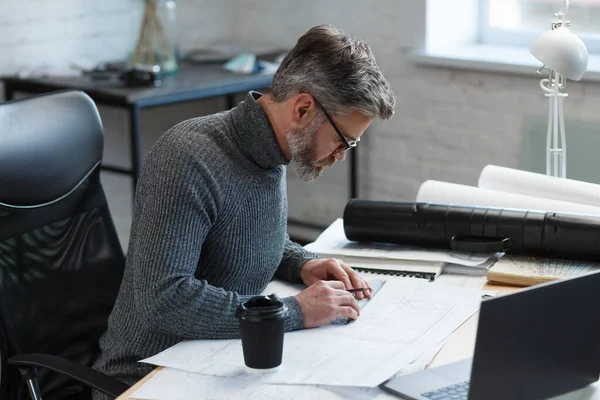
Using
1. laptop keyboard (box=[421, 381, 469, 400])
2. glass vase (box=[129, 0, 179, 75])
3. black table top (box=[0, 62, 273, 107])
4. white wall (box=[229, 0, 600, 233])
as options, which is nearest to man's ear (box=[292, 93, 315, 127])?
laptop keyboard (box=[421, 381, 469, 400])

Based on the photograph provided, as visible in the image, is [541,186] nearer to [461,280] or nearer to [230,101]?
[461,280]

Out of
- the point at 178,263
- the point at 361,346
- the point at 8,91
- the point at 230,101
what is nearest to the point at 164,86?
the point at 8,91

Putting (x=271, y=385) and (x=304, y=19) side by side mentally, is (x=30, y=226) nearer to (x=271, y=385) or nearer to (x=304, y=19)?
(x=271, y=385)

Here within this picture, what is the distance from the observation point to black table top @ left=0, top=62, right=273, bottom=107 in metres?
2.84

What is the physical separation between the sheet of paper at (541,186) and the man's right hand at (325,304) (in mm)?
627

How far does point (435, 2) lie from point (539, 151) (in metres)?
0.68

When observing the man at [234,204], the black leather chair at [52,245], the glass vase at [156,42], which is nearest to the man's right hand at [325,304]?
the man at [234,204]

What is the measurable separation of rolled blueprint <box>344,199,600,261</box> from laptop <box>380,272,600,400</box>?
1.45 ft

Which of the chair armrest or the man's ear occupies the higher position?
the man's ear

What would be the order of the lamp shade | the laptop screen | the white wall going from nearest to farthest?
1. the laptop screen
2. the lamp shade
3. the white wall

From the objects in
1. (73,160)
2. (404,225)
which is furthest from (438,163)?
(73,160)

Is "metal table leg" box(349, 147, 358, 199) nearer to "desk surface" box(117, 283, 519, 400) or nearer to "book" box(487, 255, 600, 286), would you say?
"book" box(487, 255, 600, 286)

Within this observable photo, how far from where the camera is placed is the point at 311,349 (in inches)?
53.7

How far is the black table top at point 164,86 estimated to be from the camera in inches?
112
